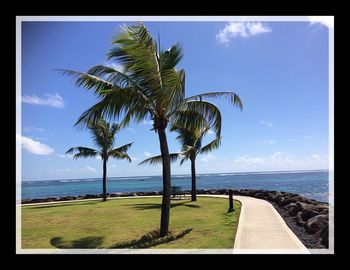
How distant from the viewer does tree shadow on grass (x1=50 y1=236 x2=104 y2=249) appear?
315 inches

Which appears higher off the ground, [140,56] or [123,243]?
[140,56]

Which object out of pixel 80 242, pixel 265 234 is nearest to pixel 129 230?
pixel 80 242

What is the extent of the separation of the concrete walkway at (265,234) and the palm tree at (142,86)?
210 cm

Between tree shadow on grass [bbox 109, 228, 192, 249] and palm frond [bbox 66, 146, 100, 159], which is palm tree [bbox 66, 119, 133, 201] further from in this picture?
tree shadow on grass [bbox 109, 228, 192, 249]

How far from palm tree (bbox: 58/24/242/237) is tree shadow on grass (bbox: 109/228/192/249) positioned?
0.72 feet

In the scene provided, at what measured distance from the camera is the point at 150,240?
8.12m

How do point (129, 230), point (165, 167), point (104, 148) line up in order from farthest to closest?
point (104, 148)
point (129, 230)
point (165, 167)

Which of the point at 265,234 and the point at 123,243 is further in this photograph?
the point at 265,234

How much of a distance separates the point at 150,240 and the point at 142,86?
151 inches

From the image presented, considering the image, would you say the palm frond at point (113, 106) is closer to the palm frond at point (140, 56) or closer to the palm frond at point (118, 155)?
the palm frond at point (140, 56)

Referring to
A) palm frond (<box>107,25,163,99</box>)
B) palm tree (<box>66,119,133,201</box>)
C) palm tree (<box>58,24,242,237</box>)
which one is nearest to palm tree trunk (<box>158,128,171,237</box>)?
palm tree (<box>58,24,242,237</box>)

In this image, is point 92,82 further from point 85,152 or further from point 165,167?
point 85,152
